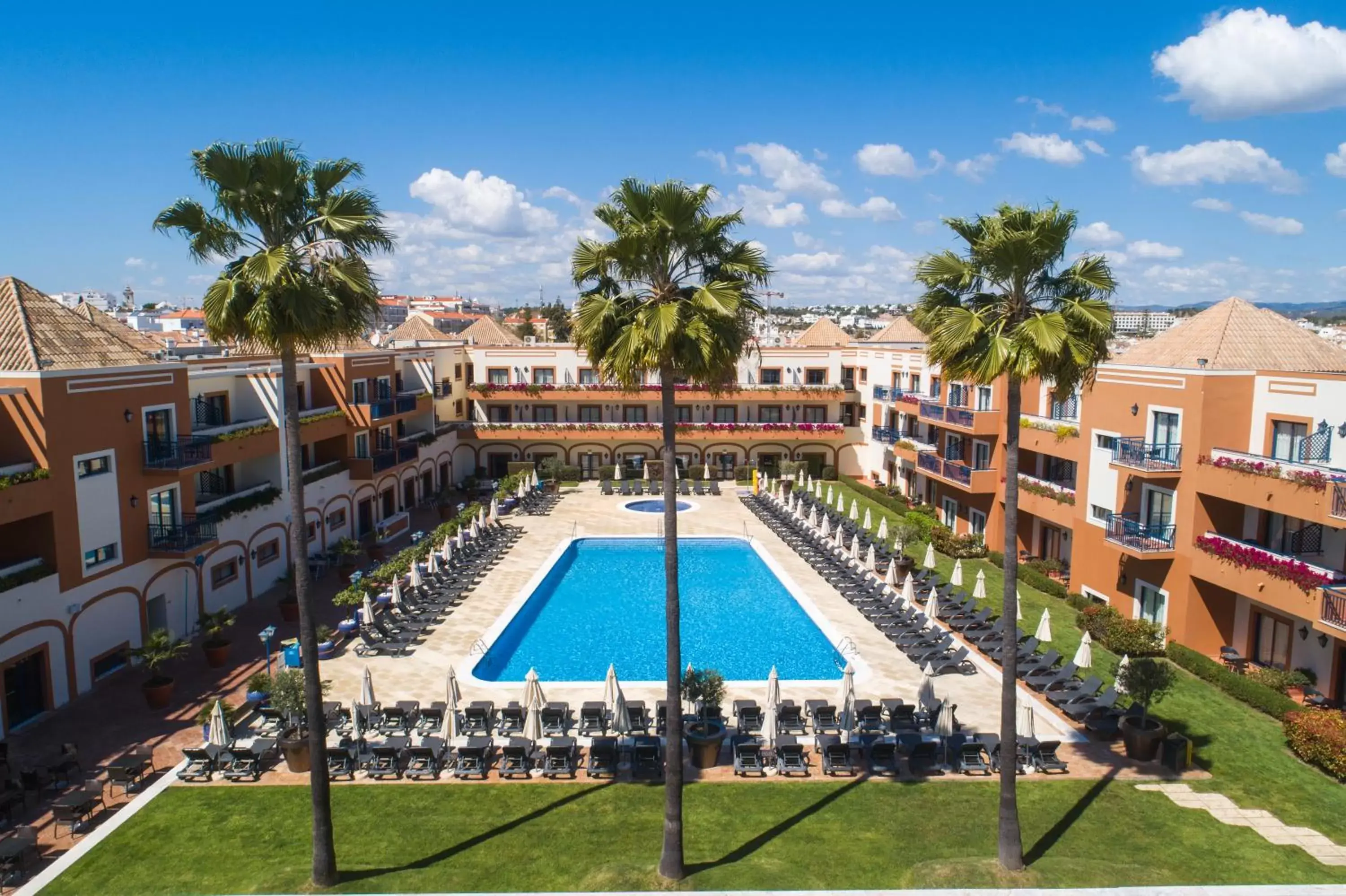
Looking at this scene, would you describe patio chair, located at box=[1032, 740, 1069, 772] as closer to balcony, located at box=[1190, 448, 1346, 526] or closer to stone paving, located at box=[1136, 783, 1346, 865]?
stone paving, located at box=[1136, 783, 1346, 865]

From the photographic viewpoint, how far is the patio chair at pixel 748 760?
17250 millimetres

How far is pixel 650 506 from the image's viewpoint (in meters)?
47.3

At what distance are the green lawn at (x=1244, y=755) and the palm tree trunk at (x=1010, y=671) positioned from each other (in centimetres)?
602

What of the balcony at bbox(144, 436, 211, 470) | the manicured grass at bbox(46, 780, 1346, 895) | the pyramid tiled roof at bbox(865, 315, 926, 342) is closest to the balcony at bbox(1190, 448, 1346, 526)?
the manicured grass at bbox(46, 780, 1346, 895)

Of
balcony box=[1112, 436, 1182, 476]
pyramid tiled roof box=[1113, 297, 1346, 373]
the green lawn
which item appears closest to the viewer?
the green lawn

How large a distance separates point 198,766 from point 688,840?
10.2 m

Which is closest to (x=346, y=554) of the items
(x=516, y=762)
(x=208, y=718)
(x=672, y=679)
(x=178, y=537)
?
(x=178, y=537)

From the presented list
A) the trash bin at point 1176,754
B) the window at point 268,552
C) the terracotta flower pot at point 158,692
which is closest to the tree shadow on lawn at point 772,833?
the trash bin at point 1176,754

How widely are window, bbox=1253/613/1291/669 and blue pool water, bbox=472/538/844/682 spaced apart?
444 inches

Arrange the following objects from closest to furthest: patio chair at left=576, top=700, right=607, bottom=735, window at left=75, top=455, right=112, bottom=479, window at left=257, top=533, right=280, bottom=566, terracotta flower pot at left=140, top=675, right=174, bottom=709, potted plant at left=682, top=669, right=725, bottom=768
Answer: potted plant at left=682, top=669, right=725, bottom=768 → patio chair at left=576, top=700, right=607, bottom=735 → terracotta flower pot at left=140, top=675, right=174, bottom=709 → window at left=75, top=455, right=112, bottom=479 → window at left=257, top=533, right=280, bottom=566

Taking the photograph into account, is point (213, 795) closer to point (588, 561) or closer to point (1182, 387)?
point (588, 561)

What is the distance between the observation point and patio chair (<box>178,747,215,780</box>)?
56.1ft

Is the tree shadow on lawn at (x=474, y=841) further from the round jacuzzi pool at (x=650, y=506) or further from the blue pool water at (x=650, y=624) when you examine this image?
the round jacuzzi pool at (x=650, y=506)

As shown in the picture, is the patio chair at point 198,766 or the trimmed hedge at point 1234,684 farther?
the trimmed hedge at point 1234,684
